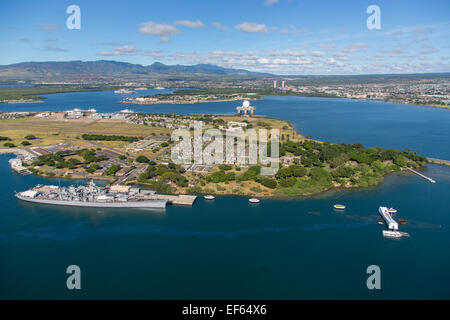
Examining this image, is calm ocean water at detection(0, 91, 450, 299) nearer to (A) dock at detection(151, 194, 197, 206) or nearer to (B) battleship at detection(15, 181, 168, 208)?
(B) battleship at detection(15, 181, 168, 208)

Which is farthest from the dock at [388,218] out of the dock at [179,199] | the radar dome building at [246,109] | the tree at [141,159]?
the radar dome building at [246,109]

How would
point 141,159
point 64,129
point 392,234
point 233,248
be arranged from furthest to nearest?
point 64,129, point 141,159, point 392,234, point 233,248

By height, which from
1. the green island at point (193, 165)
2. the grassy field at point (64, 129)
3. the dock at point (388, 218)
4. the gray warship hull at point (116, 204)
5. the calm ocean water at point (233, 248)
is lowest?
the calm ocean water at point (233, 248)

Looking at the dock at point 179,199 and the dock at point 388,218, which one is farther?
the dock at point 179,199

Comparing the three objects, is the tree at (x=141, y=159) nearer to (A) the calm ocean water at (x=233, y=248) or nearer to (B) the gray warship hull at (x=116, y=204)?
(B) the gray warship hull at (x=116, y=204)

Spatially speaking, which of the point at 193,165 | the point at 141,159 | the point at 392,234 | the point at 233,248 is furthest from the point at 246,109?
the point at 233,248

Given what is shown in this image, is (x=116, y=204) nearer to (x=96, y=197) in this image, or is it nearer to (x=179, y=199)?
(x=96, y=197)
